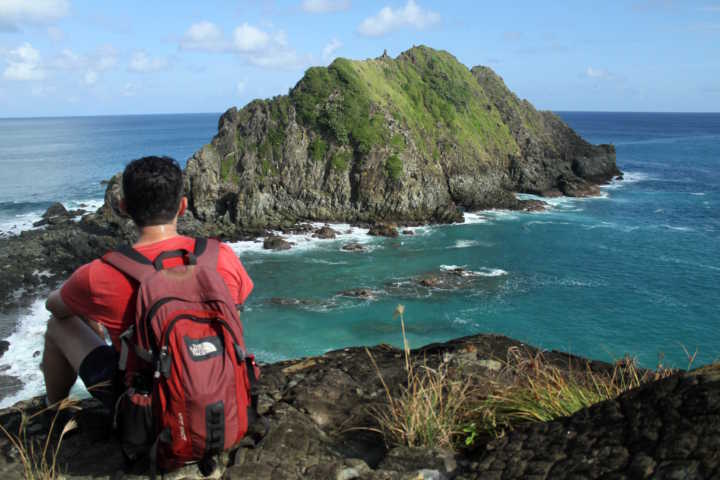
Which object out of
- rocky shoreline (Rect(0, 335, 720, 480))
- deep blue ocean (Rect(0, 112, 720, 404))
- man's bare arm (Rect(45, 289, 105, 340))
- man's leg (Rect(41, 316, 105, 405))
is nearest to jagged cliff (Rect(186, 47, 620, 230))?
deep blue ocean (Rect(0, 112, 720, 404))

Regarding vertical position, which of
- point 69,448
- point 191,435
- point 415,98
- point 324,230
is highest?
point 415,98

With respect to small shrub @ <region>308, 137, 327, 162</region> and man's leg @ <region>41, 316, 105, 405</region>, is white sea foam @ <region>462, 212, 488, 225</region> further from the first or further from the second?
man's leg @ <region>41, 316, 105, 405</region>

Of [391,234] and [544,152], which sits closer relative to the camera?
[391,234]

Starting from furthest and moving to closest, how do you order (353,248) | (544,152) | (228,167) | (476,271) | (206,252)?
(544,152) < (228,167) < (353,248) < (476,271) < (206,252)

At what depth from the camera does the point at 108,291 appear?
3092 millimetres

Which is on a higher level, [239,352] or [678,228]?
[239,352]

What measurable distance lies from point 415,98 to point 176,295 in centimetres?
6351

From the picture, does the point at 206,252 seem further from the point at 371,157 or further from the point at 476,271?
the point at 371,157

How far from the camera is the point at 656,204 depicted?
5397 centimetres

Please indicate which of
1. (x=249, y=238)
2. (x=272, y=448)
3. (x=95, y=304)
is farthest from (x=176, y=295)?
(x=249, y=238)

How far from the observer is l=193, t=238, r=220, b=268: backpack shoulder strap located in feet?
10.6

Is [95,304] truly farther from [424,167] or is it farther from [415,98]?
[415,98]

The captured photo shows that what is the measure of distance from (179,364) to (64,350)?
152 centimetres

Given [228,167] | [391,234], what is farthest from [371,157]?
[228,167]
